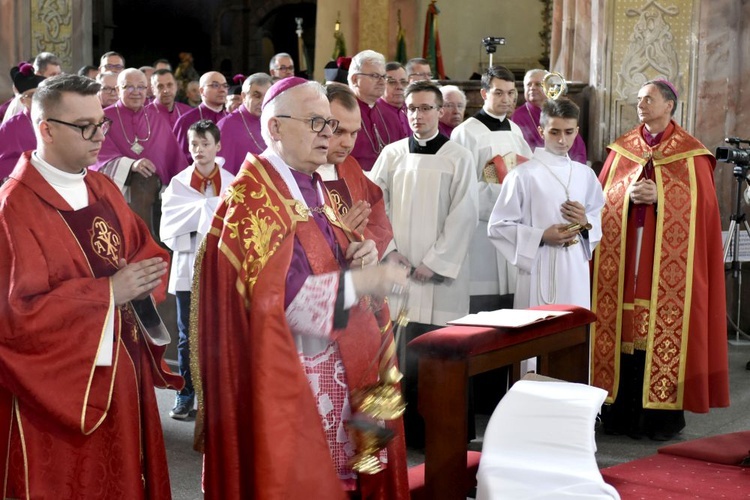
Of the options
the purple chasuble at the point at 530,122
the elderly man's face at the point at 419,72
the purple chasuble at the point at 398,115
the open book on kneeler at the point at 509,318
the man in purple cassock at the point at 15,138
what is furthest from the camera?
the elderly man's face at the point at 419,72

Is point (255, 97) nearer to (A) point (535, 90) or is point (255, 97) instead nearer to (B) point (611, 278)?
(A) point (535, 90)

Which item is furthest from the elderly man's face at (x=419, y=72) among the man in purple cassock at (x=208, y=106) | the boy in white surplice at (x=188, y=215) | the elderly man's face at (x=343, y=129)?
the elderly man's face at (x=343, y=129)

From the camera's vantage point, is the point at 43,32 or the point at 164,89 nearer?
the point at 164,89

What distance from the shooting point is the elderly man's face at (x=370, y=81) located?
21.6 ft

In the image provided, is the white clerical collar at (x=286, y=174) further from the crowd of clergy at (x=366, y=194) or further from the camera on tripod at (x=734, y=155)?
A: the camera on tripod at (x=734, y=155)

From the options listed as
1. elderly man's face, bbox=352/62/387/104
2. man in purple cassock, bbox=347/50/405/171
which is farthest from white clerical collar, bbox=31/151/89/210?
elderly man's face, bbox=352/62/387/104

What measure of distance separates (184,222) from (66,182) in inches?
109

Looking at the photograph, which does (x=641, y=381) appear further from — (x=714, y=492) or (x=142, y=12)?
(x=142, y=12)

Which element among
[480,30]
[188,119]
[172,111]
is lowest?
[188,119]

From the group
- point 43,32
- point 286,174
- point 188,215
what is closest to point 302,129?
point 286,174

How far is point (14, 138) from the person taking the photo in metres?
7.70

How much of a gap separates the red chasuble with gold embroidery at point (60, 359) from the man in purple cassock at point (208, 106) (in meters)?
5.77

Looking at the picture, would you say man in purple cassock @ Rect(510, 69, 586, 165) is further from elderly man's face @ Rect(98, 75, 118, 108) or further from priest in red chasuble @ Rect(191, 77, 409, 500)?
priest in red chasuble @ Rect(191, 77, 409, 500)

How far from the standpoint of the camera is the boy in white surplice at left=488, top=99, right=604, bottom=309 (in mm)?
5488
